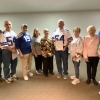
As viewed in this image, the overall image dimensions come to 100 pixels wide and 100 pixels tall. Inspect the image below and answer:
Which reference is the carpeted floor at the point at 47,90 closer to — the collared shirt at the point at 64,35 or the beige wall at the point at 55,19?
A: the collared shirt at the point at 64,35

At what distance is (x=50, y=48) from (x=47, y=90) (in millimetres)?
964

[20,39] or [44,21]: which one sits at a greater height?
[44,21]

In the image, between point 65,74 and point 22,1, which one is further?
point 22,1

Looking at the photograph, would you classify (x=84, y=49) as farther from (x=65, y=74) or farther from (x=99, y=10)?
(x=99, y=10)

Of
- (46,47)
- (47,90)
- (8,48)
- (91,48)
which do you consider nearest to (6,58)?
(8,48)

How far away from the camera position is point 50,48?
9.39 feet

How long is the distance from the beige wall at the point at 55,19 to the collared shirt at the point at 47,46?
2.60m

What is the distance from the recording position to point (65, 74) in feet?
9.60

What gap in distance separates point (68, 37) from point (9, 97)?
5.56 feet

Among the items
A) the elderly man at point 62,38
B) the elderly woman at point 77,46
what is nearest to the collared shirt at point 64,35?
the elderly man at point 62,38

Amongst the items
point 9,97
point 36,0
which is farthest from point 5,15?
point 9,97

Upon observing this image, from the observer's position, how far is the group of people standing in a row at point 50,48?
2.40m

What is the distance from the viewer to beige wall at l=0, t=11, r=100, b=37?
5031 millimetres

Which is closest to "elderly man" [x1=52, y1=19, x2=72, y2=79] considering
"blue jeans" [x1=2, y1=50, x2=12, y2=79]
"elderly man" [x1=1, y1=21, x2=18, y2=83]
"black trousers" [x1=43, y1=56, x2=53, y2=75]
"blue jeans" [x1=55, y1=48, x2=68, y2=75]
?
"blue jeans" [x1=55, y1=48, x2=68, y2=75]
